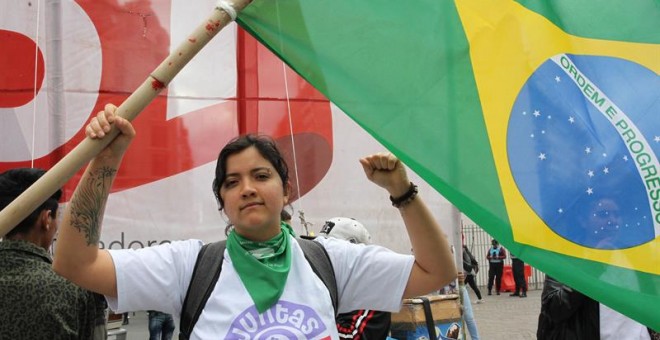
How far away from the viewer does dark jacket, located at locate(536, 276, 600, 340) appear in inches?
140

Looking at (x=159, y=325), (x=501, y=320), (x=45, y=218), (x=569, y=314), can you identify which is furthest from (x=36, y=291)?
(x=501, y=320)

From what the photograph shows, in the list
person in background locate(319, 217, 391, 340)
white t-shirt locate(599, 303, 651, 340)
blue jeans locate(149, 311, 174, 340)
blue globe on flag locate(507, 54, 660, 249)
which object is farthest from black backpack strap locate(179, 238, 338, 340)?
blue jeans locate(149, 311, 174, 340)

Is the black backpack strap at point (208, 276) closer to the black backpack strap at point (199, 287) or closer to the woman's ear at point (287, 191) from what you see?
the black backpack strap at point (199, 287)

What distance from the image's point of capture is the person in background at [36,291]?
256 cm

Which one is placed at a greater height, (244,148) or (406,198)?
(244,148)

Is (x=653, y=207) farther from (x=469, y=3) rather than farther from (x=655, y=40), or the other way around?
(x=469, y=3)

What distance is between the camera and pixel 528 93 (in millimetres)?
2283

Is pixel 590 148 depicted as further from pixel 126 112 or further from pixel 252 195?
pixel 126 112

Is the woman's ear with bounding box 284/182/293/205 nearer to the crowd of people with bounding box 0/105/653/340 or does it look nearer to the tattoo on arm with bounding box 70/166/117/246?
the crowd of people with bounding box 0/105/653/340

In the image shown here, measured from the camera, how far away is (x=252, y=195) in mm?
2025

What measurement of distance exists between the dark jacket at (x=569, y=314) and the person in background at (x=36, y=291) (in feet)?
7.16

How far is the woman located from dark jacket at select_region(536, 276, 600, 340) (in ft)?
5.69

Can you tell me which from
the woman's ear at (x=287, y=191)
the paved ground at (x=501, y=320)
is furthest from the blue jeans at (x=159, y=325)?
the woman's ear at (x=287, y=191)

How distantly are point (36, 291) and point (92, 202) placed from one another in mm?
814
